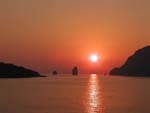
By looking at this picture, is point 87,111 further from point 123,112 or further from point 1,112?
point 1,112

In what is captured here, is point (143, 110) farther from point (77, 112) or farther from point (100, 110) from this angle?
point (77, 112)

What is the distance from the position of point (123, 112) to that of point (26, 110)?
25154 millimetres

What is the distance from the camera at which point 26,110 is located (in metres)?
93.6

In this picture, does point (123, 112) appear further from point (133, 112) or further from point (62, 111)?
point (62, 111)

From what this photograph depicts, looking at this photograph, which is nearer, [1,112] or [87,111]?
[1,112]

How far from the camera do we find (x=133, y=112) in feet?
306

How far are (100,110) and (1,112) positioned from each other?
89.7 feet

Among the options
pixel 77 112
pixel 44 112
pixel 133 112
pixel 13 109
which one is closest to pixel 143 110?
pixel 133 112

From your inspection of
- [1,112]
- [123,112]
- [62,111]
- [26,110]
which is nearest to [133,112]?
[123,112]

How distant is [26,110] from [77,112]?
13364 millimetres

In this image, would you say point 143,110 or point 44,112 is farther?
point 143,110

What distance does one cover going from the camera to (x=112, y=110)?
97.2 m

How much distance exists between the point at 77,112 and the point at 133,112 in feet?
47.8

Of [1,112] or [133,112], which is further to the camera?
[133,112]
